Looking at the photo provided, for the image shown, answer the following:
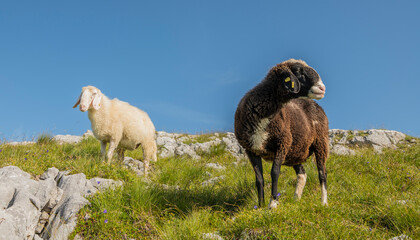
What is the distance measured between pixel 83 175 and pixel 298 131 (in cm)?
454

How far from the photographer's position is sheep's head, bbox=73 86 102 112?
29.8ft

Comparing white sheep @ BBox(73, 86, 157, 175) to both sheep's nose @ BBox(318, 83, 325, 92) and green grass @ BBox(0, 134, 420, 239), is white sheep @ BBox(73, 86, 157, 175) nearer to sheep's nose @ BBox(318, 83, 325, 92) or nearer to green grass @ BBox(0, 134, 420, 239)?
green grass @ BBox(0, 134, 420, 239)

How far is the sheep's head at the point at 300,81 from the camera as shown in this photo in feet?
16.4

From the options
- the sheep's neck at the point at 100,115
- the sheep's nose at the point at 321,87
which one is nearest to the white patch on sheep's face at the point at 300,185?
the sheep's nose at the point at 321,87

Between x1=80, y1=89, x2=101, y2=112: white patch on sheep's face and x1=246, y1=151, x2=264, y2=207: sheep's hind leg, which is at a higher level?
x1=80, y1=89, x2=101, y2=112: white patch on sheep's face

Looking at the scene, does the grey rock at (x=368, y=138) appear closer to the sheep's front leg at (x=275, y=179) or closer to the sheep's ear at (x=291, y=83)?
the sheep's front leg at (x=275, y=179)

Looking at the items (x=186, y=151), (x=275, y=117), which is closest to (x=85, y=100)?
(x=186, y=151)

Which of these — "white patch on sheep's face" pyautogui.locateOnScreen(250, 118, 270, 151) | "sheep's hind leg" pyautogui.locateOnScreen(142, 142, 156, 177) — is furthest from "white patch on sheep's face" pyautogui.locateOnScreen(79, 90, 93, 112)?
"white patch on sheep's face" pyautogui.locateOnScreen(250, 118, 270, 151)

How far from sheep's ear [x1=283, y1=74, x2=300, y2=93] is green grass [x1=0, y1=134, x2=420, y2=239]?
73.0 inches

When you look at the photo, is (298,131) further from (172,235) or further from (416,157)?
(416,157)

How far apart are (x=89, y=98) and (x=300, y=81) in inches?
253

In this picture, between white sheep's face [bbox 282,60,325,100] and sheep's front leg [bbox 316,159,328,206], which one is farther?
sheep's front leg [bbox 316,159,328,206]

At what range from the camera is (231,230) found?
15.2 ft

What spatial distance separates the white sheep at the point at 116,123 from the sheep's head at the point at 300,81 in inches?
221
